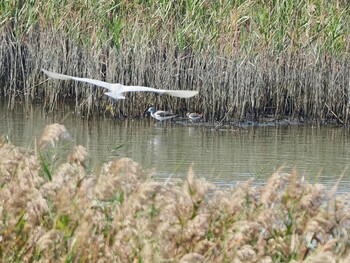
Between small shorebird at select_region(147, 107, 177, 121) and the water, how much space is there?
136 millimetres

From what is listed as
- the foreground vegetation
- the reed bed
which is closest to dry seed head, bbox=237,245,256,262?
the foreground vegetation

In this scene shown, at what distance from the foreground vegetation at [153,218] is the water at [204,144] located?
11.5 feet

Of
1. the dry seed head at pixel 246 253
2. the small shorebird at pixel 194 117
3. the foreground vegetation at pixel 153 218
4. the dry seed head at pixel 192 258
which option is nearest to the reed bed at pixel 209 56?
the small shorebird at pixel 194 117

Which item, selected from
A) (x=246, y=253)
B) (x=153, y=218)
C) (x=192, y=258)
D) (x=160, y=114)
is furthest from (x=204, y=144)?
(x=192, y=258)

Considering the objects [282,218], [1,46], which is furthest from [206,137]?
[282,218]

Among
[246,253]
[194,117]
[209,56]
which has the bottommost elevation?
[246,253]

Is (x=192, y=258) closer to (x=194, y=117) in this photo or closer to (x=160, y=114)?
(x=160, y=114)

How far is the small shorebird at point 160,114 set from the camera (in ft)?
35.6

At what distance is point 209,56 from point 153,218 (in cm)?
767

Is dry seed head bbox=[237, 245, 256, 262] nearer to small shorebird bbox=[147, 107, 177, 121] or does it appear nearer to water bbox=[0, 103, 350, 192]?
water bbox=[0, 103, 350, 192]

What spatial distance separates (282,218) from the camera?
4.21 metres

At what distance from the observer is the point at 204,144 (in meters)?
10.1

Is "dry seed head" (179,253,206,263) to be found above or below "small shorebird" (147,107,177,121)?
below

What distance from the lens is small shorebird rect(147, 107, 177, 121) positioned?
10.9 meters
